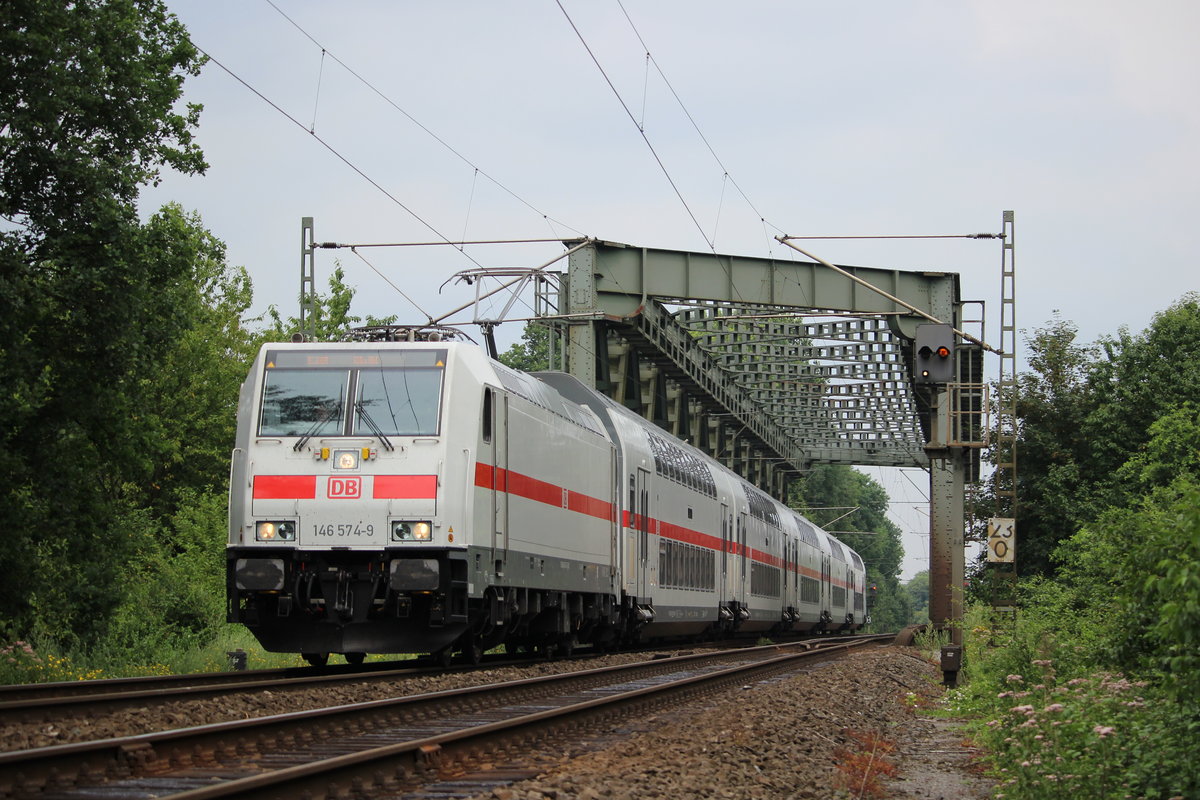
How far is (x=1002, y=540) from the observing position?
68.3 ft

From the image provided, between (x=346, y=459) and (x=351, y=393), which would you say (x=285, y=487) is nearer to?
(x=346, y=459)

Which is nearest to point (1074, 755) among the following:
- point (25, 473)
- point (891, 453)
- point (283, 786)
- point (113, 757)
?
point (283, 786)

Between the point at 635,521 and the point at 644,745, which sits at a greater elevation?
the point at 635,521

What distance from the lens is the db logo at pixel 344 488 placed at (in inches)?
588

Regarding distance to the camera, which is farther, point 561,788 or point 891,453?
point 891,453

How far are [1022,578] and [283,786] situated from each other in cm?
3214

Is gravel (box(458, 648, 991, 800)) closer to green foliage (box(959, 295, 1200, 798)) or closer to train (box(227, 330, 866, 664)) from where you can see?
green foliage (box(959, 295, 1200, 798))

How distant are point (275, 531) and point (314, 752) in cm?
634

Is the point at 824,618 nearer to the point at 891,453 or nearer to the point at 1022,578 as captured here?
the point at 1022,578

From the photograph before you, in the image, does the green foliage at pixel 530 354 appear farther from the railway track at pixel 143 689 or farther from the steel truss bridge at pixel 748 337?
the railway track at pixel 143 689

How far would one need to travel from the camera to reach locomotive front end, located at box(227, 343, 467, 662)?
48.5 feet

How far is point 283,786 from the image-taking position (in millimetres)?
6977

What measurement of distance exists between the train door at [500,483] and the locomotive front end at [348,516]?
1.07m

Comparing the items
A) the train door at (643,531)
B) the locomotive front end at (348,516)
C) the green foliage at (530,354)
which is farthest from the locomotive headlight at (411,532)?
the green foliage at (530,354)
